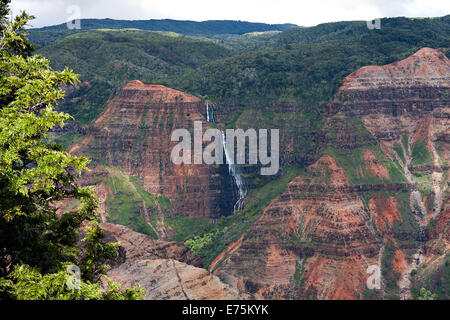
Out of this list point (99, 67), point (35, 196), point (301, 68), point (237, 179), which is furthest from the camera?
point (99, 67)

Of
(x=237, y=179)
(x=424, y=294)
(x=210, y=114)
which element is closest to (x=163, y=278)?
(x=424, y=294)

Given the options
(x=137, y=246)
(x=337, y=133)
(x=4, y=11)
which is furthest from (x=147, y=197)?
(x=4, y=11)

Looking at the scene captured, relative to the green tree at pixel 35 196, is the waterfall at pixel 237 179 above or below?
below

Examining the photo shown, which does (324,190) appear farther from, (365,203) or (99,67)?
(99,67)

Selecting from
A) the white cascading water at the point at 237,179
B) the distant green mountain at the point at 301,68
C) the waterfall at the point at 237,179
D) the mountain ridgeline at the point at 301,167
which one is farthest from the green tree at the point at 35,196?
A: the distant green mountain at the point at 301,68

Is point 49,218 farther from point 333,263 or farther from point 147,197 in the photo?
point 147,197

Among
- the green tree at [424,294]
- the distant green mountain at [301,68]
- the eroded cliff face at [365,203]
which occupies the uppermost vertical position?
the distant green mountain at [301,68]

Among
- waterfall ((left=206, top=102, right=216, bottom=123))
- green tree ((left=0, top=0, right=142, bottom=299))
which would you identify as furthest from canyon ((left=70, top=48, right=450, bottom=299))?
green tree ((left=0, top=0, right=142, bottom=299))

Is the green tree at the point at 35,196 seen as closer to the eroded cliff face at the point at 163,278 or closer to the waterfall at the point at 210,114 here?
the eroded cliff face at the point at 163,278
